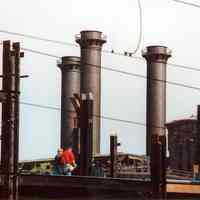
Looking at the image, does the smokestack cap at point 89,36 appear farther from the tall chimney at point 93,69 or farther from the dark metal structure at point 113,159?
the dark metal structure at point 113,159

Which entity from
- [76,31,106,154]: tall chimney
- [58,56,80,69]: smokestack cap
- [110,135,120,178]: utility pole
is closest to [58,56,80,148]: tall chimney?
[58,56,80,69]: smokestack cap

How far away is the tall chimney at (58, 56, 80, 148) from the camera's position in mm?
50250

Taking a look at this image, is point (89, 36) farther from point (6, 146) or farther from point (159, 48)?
point (6, 146)

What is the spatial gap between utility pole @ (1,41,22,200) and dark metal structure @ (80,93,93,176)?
306 inches

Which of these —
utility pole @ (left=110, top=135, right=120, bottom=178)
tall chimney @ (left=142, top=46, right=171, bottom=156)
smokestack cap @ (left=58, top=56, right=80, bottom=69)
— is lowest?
utility pole @ (left=110, top=135, right=120, bottom=178)

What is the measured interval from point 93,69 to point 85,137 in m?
27.0

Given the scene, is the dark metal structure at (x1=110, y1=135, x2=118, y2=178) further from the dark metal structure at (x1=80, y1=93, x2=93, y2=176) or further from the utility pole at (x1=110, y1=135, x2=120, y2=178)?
the dark metal structure at (x1=80, y1=93, x2=93, y2=176)

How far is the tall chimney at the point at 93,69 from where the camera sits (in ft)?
160

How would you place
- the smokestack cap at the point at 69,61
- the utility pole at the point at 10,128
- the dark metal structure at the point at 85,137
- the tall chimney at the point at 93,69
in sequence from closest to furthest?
the utility pole at the point at 10,128
the dark metal structure at the point at 85,137
the tall chimney at the point at 93,69
the smokestack cap at the point at 69,61

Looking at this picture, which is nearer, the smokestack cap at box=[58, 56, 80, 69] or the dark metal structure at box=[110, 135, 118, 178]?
the dark metal structure at box=[110, 135, 118, 178]

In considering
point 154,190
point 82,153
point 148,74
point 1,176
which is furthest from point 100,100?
point 1,176

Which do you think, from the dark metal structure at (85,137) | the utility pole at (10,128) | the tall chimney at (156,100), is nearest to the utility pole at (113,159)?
the dark metal structure at (85,137)

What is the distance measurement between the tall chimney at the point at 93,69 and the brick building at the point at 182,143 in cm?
2293

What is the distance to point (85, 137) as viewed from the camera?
73.4ft
